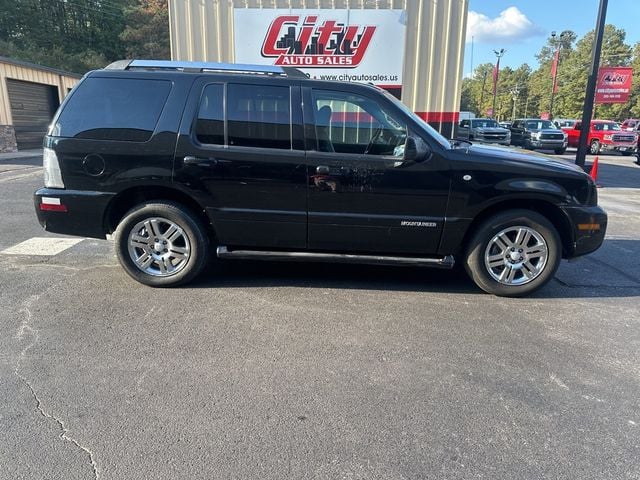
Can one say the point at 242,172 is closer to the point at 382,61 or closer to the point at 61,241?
the point at 61,241

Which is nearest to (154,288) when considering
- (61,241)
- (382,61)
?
(61,241)

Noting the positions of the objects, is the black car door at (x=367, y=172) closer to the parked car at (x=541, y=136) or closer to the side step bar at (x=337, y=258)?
the side step bar at (x=337, y=258)

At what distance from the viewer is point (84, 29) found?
4284 centimetres

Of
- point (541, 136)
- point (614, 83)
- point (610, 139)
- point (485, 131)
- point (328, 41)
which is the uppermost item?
point (614, 83)

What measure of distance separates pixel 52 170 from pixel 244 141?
70.8 inches

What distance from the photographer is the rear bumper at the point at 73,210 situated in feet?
14.1

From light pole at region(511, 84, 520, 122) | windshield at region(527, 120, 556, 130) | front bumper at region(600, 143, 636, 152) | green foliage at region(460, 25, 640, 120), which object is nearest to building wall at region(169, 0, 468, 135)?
windshield at region(527, 120, 556, 130)

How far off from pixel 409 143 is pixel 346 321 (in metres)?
1.65

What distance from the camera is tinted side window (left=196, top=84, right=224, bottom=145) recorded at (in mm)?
4195

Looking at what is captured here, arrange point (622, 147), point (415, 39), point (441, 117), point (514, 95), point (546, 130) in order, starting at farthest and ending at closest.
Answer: point (514, 95) → point (622, 147) → point (546, 130) → point (441, 117) → point (415, 39)

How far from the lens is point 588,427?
260cm

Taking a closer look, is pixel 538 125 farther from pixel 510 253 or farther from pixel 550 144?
pixel 510 253

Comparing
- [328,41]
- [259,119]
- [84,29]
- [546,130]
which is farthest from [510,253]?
[84,29]

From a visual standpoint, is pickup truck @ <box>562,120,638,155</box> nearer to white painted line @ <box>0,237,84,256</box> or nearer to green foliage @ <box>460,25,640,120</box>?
green foliage @ <box>460,25,640,120</box>
